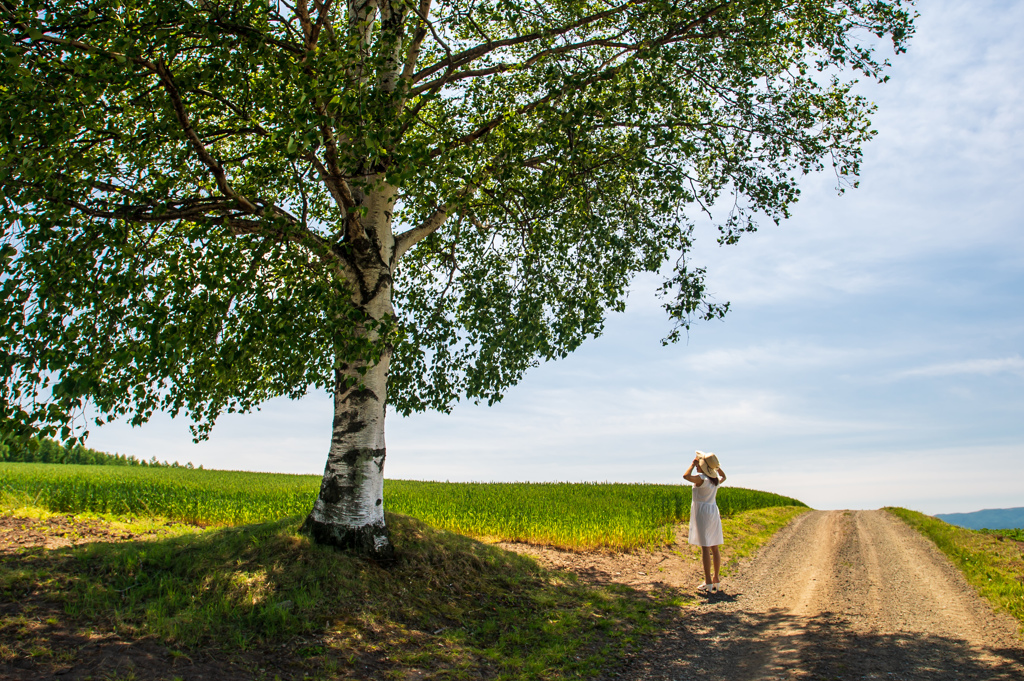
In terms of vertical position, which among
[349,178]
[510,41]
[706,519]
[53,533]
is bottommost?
[53,533]

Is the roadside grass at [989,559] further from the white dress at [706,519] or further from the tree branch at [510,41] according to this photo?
the tree branch at [510,41]

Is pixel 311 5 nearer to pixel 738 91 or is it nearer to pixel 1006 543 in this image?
pixel 738 91

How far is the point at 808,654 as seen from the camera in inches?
322

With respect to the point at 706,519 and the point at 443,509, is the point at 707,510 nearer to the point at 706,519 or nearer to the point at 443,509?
the point at 706,519

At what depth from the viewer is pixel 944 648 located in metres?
8.64

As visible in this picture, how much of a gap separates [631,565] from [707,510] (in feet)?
10.5

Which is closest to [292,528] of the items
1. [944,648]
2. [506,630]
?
[506,630]

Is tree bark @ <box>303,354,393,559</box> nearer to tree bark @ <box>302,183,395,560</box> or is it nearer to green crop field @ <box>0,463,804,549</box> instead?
tree bark @ <box>302,183,395,560</box>

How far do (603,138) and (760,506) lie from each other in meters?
28.3

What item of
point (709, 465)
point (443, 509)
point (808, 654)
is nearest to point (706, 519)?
point (709, 465)

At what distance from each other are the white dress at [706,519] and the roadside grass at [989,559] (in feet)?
15.6

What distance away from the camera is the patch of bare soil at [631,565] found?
493 inches

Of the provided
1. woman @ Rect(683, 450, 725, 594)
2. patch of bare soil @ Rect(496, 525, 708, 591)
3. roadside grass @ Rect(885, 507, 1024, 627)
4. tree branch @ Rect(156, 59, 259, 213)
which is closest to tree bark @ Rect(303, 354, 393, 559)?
tree branch @ Rect(156, 59, 259, 213)

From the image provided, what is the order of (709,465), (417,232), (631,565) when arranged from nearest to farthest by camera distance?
(709,465) → (417,232) → (631,565)
